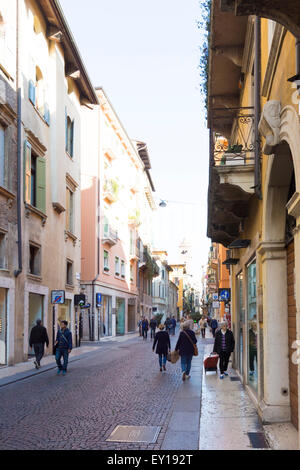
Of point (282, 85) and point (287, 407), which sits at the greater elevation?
point (282, 85)

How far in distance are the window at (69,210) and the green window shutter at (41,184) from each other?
488 centimetres

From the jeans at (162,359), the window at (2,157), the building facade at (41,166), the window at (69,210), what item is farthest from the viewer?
the window at (69,210)

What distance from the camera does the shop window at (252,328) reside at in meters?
11.3

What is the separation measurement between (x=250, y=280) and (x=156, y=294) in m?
62.6

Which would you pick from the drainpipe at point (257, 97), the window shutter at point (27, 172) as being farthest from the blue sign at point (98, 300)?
the drainpipe at point (257, 97)

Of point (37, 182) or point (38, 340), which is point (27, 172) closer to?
point (37, 182)

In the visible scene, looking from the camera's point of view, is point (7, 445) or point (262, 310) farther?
point (262, 310)

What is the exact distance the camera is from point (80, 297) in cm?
2759

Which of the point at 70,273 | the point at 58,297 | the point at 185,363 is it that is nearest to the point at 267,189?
the point at 185,363

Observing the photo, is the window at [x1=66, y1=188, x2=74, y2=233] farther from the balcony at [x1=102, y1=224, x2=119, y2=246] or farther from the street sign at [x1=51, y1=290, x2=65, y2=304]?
the balcony at [x1=102, y1=224, x2=119, y2=246]

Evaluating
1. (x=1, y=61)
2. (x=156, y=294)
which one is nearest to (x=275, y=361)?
(x=1, y=61)

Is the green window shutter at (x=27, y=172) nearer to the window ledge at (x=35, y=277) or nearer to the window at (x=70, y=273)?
the window ledge at (x=35, y=277)

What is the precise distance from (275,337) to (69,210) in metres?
20.9
